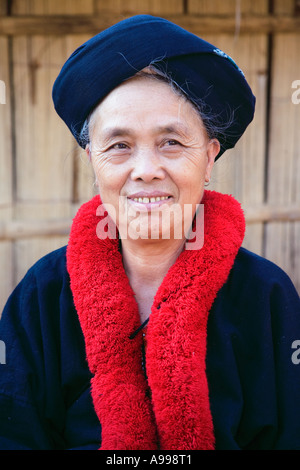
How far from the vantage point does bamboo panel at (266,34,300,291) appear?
298cm

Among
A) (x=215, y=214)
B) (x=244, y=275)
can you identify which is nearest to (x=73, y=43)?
(x=215, y=214)

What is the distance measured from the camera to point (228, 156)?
298 centimetres

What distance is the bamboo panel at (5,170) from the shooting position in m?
2.79

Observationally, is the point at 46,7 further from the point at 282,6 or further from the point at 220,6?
the point at 282,6

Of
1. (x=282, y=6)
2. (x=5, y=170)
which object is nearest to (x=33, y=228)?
(x=5, y=170)

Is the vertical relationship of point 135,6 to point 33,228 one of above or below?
above

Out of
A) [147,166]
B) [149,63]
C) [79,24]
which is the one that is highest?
[79,24]

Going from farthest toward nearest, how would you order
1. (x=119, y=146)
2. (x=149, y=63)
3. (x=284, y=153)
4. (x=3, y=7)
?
(x=284, y=153)
(x=3, y=7)
(x=119, y=146)
(x=149, y=63)

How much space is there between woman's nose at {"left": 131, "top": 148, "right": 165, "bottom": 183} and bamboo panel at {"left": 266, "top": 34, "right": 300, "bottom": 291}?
70.4 inches

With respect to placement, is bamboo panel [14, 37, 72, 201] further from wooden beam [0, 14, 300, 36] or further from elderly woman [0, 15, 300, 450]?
elderly woman [0, 15, 300, 450]

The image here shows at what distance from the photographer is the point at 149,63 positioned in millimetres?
1437

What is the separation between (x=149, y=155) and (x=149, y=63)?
278 millimetres

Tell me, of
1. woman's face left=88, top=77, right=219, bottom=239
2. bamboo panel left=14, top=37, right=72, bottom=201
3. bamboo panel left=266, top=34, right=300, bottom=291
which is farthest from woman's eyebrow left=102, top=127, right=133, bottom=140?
bamboo panel left=266, top=34, right=300, bottom=291

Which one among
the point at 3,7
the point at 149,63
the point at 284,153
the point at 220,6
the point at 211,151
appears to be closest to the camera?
the point at 149,63
